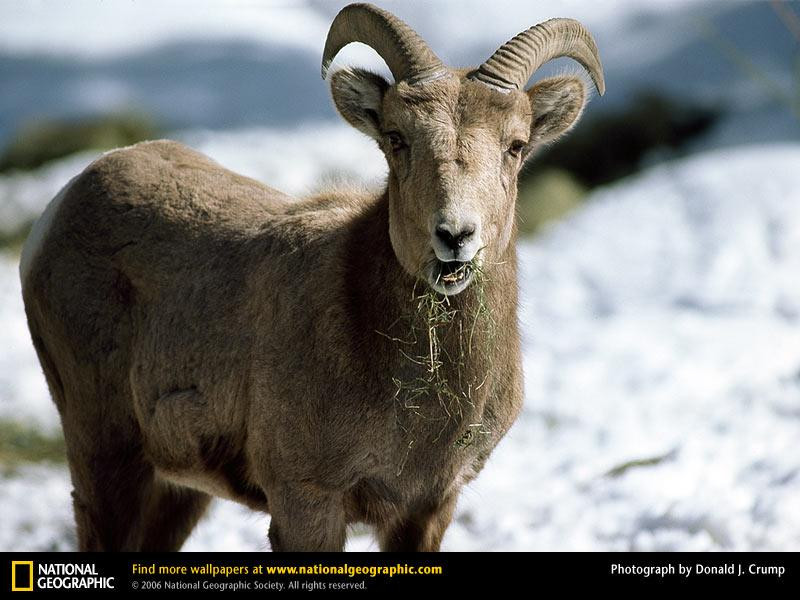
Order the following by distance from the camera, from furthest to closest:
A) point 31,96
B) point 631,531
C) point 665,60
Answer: point 31,96 < point 665,60 < point 631,531

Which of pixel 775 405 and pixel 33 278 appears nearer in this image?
pixel 33 278

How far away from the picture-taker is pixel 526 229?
14.5 metres

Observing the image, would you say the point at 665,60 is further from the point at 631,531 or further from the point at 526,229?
the point at 631,531

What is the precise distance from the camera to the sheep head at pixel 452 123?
4.45 meters

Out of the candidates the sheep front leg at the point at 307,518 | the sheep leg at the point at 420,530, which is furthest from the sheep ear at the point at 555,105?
the sheep front leg at the point at 307,518

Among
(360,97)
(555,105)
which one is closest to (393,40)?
(360,97)

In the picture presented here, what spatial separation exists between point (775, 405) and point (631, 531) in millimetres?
2520

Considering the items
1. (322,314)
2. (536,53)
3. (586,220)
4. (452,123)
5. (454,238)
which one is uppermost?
(536,53)

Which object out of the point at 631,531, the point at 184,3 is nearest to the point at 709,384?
the point at 631,531

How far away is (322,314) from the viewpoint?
5.10 meters
